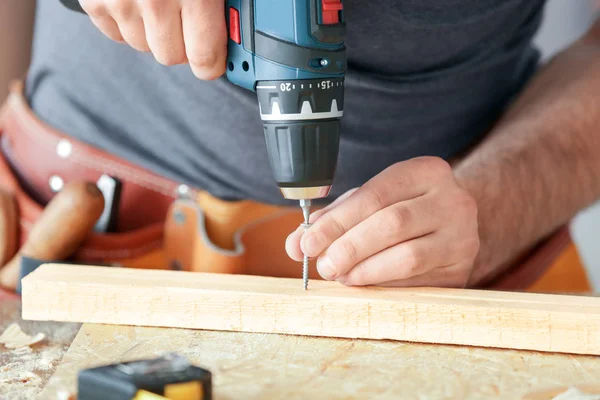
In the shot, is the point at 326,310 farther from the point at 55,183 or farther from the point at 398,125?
the point at 55,183

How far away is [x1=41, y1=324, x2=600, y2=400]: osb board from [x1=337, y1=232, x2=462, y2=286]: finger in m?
0.10

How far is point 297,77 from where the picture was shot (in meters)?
0.90

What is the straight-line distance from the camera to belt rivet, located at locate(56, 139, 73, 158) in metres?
1.46

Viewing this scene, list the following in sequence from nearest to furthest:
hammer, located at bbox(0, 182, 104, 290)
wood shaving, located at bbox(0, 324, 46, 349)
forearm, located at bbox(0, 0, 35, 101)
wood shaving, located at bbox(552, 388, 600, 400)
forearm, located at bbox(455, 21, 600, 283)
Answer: wood shaving, located at bbox(552, 388, 600, 400) < wood shaving, located at bbox(0, 324, 46, 349) < hammer, located at bbox(0, 182, 104, 290) < forearm, located at bbox(455, 21, 600, 283) < forearm, located at bbox(0, 0, 35, 101)

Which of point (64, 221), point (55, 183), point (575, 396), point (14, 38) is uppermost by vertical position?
point (14, 38)

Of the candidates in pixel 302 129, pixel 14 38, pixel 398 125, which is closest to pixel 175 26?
pixel 302 129

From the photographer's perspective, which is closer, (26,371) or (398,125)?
(26,371)

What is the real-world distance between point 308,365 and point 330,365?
27mm

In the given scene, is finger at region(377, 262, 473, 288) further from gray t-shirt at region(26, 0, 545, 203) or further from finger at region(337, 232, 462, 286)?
gray t-shirt at region(26, 0, 545, 203)

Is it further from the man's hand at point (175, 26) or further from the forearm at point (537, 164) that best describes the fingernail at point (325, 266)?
the forearm at point (537, 164)

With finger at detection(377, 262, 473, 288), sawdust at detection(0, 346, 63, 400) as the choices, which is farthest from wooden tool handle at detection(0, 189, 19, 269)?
finger at detection(377, 262, 473, 288)

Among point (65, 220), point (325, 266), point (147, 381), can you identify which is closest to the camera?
point (147, 381)

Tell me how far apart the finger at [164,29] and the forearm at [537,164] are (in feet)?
1.96

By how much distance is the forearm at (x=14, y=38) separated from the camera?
1916 mm
